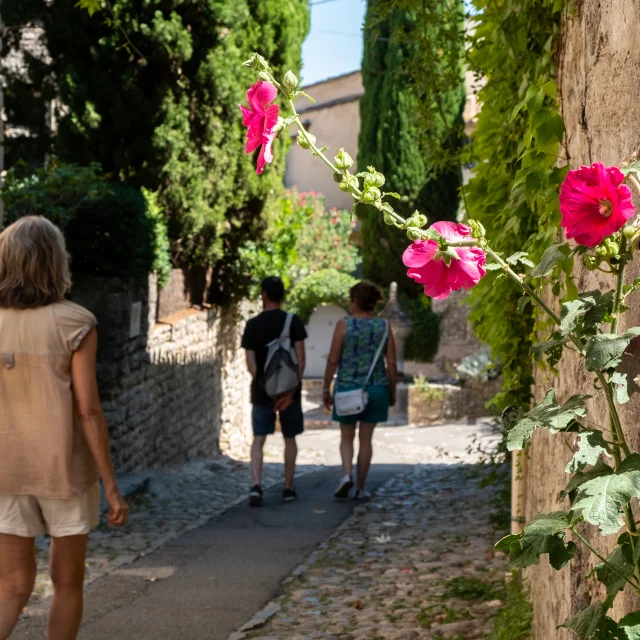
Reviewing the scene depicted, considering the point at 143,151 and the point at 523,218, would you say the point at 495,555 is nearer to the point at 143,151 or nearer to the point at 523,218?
the point at 523,218

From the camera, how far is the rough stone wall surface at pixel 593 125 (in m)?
2.10

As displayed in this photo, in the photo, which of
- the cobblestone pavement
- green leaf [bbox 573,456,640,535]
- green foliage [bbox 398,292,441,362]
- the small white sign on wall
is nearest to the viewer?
green leaf [bbox 573,456,640,535]

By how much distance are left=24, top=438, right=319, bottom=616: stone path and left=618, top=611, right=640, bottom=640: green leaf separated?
3708mm

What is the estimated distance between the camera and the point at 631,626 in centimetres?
173

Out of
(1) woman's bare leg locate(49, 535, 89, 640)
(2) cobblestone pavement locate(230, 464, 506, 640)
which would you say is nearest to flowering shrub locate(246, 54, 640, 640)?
(1) woman's bare leg locate(49, 535, 89, 640)

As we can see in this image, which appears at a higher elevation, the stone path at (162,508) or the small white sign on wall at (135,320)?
the small white sign on wall at (135,320)

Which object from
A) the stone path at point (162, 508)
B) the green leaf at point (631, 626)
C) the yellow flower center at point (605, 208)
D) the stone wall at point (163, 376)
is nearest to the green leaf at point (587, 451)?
the green leaf at point (631, 626)

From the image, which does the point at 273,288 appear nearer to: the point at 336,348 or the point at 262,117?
the point at 336,348

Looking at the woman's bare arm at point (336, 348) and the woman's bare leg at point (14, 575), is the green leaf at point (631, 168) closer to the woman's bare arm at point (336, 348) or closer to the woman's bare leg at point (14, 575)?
the woman's bare leg at point (14, 575)

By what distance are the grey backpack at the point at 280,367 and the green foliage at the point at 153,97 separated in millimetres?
3336

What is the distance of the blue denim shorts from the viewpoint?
7.93 metres

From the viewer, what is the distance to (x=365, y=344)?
7926 mm

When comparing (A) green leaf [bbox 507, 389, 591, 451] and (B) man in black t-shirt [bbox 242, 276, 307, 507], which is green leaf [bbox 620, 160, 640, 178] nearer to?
(A) green leaf [bbox 507, 389, 591, 451]

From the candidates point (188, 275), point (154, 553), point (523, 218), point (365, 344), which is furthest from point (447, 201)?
point (523, 218)
